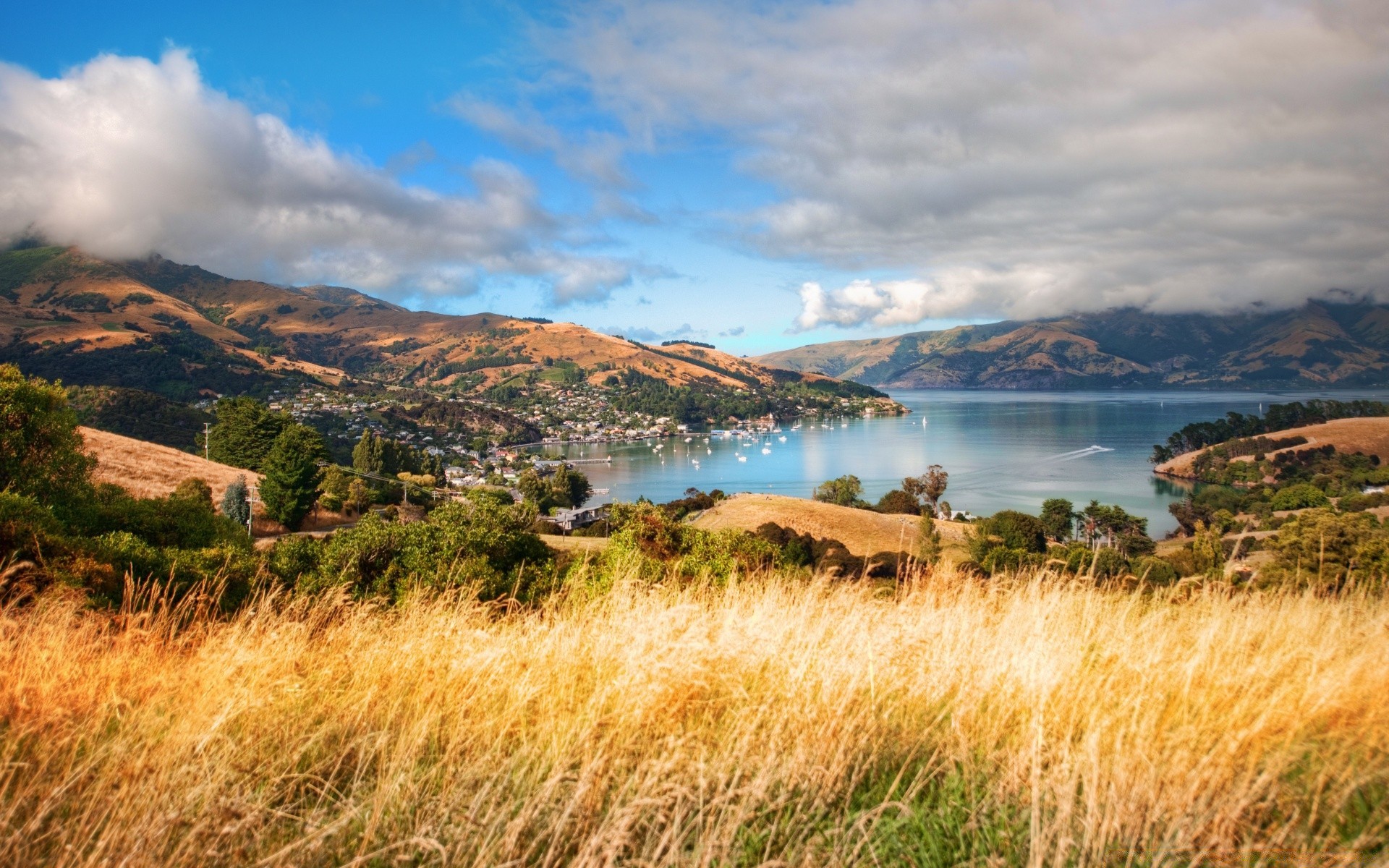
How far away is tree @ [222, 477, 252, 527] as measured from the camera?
33.5m

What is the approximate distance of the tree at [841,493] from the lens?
204ft

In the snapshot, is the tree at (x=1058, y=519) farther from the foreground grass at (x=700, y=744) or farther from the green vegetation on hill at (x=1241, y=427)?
the foreground grass at (x=700, y=744)

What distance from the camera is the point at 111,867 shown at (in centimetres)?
178

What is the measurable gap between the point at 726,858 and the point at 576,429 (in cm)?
14766

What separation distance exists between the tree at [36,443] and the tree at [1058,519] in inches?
1963

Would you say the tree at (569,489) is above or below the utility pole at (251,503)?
below

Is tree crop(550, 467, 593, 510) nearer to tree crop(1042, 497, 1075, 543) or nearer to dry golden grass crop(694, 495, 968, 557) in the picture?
dry golden grass crop(694, 495, 968, 557)

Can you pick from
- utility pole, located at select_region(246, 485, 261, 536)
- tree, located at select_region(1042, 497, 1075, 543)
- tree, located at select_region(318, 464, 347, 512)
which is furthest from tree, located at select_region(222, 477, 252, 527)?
tree, located at select_region(1042, 497, 1075, 543)

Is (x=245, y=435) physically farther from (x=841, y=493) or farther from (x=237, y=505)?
(x=841, y=493)

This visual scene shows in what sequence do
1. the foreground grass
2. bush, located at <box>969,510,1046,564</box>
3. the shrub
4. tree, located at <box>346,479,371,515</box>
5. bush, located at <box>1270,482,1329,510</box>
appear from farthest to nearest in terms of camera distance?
bush, located at <box>1270,482,1329,510</box> → tree, located at <box>346,479,371,515</box> → bush, located at <box>969,510,1046,564</box> → the shrub → the foreground grass

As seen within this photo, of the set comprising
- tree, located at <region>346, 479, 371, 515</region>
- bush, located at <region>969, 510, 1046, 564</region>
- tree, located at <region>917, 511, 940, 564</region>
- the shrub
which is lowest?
bush, located at <region>969, 510, 1046, 564</region>

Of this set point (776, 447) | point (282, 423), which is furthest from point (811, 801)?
point (776, 447)

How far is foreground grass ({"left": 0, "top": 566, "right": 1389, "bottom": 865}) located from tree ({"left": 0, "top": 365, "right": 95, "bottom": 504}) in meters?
19.2

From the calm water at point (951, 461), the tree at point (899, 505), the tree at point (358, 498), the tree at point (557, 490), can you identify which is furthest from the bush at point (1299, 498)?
the tree at point (358, 498)
